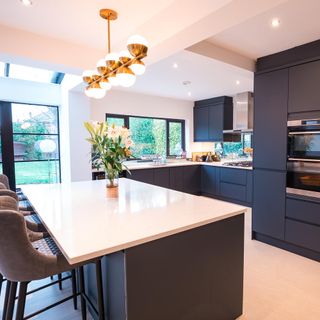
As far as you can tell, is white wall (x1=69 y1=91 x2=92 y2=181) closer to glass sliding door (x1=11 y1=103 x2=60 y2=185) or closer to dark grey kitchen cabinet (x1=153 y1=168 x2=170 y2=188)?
glass sliding door (x1=11 y1=103 x2=60 y2=185)

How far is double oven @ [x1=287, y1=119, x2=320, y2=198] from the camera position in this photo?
255 cm

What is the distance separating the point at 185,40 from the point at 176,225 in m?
1.66

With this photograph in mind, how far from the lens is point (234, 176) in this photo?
16.2 feet

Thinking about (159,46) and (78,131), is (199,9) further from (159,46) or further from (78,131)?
(78,131)

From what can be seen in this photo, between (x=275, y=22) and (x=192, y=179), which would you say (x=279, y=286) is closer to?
(x=275, y=22)

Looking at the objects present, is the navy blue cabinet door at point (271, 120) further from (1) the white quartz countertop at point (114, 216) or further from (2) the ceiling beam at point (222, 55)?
(1) the white quartz countertop at point (114, 216)

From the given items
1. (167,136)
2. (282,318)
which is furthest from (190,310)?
(167,136)

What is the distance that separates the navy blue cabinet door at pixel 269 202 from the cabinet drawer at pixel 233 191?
166cm

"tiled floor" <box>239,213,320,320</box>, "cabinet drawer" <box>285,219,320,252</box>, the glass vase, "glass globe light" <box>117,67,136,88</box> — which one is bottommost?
"tiled floor" <box>239,213,320,320</box>

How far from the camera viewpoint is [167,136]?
6.00 meters

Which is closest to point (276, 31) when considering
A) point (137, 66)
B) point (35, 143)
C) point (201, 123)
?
point (137, 66)

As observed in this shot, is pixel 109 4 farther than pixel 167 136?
No

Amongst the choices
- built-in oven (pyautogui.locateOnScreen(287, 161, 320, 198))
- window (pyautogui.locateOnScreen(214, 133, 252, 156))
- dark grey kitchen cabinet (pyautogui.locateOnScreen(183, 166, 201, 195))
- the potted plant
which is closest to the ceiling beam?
Answer: the potted plant

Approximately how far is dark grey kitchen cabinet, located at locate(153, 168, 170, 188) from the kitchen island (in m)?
2.92
